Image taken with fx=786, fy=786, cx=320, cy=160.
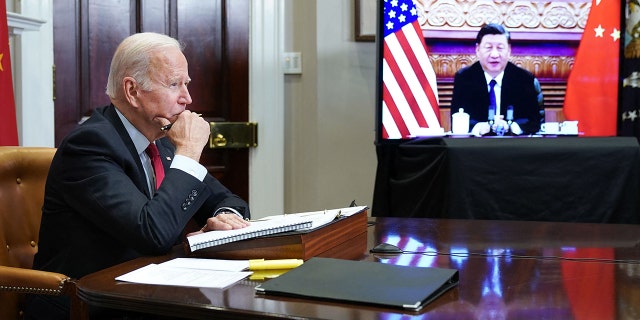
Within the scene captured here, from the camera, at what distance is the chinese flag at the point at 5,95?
2910 millimetres

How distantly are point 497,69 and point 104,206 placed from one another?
230cm

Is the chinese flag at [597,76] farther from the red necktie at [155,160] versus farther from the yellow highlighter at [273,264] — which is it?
the yellow highlighter at [273,264]

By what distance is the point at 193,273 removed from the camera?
1.42 metres

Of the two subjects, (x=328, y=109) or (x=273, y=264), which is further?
(x=328, y=109)

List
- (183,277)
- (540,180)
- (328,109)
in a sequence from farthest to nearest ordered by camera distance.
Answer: (328,109)
(540,180)
(183,277)

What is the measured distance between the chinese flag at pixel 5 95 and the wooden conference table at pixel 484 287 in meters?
1.48

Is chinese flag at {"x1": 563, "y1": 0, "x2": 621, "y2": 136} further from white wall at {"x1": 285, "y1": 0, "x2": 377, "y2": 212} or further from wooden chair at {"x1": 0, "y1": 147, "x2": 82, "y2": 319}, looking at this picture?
wooden chair at {"x1": 0, "y1": 147, "x2": 82, "y2": 319}

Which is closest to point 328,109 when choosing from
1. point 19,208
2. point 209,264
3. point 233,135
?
point 233,135

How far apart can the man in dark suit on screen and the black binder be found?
2.22 meters

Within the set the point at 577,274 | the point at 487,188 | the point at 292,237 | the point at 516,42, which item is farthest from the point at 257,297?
the point at 516,42

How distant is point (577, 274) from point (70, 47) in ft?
9.54

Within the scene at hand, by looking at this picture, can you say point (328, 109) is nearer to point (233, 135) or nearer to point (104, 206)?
point (233, 135)

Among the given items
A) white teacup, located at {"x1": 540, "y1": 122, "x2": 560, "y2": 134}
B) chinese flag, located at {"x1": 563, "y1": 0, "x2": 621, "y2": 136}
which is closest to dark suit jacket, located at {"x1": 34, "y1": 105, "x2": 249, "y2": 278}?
white teacup, located at {"x1": 540, "y1": 122, "x2": 560, "y2": 134}

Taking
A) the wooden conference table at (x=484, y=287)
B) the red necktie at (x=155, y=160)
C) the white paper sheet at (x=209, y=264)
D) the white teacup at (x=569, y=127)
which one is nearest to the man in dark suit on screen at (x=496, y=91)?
the white teacup at (x=569, y=127)
